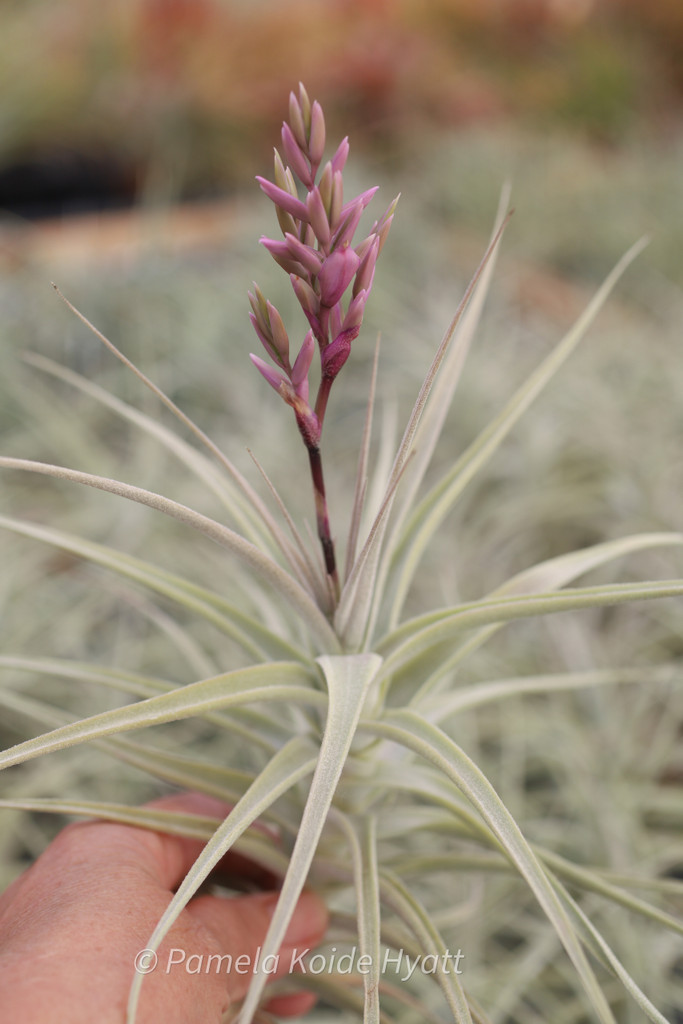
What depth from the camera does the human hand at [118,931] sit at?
0.88ft

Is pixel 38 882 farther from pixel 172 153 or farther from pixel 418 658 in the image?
pixel 172 153

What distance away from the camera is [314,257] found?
0.27m

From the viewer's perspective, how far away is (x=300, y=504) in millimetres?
1022

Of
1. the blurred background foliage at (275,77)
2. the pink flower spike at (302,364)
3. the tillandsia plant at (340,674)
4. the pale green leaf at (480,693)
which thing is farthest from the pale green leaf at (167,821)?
the blurred background foliage at (275,77)

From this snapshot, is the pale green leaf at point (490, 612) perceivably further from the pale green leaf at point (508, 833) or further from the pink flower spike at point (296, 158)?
the pink flower spike at point (296, 158)

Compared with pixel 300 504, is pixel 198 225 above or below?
above

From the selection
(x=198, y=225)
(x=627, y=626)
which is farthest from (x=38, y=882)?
(x=198, y=225)

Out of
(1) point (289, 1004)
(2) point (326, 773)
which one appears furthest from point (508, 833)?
(1) point (289, 1004)

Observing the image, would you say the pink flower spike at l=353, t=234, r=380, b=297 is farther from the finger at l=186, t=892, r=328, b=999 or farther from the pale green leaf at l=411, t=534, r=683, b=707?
the finger at l=186, t=892, r=328, b=999

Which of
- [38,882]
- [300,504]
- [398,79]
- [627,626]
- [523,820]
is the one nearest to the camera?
[38,882]

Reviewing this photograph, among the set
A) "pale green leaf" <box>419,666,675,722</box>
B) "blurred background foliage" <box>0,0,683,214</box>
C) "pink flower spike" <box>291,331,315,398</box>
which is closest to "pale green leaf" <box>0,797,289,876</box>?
"pale green leaf" <box>419,666,675,722</box>

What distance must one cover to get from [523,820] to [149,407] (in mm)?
742

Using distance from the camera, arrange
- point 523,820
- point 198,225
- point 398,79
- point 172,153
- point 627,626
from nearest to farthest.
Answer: point 523,820 → point 627,626 → point 198,225 → point 172,153 → point 398,79

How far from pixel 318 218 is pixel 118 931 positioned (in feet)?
0.95
